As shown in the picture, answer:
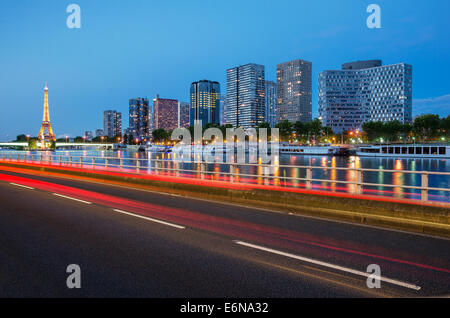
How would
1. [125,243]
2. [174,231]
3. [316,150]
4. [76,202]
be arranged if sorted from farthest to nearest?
[316,150] → [76,202] → [174,231] → [125,243]

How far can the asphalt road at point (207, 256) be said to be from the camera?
16.9ft

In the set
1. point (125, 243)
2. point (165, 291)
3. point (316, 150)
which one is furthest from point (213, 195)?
point (316, 150)

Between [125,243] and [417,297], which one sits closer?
[417,297]

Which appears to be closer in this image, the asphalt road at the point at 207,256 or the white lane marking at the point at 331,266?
the asphalt road at the point at 207,256

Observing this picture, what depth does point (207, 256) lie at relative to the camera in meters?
6.70

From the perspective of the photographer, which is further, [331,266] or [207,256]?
[207,256]

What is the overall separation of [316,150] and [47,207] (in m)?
146

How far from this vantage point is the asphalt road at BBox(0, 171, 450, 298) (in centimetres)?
515

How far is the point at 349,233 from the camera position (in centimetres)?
880

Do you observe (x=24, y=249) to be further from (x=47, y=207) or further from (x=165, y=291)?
(x=47, y=207)

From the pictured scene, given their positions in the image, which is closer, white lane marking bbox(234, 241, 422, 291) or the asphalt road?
the asphalt road
